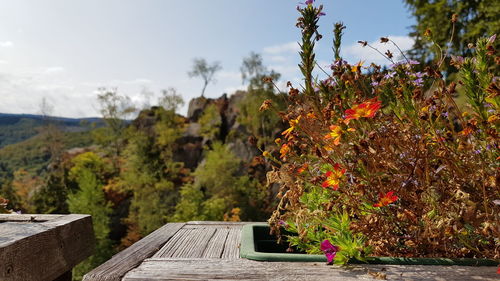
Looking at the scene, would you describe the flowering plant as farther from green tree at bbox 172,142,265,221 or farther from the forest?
green tree at bbox 172,142,265,221

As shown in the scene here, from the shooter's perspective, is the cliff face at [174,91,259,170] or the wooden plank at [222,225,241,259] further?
the cliff face at [174,91,259,170]

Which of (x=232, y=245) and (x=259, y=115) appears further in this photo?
(x=259, y=115)

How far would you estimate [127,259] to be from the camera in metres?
1.82

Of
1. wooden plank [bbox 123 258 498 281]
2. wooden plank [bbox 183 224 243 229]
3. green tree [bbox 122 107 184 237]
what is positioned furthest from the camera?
green tree [bbox 122 107 184 237]

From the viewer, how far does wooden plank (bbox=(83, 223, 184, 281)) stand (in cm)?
159

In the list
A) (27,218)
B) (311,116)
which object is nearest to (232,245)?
(311,116)

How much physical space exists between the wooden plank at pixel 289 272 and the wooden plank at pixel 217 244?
0.55ft

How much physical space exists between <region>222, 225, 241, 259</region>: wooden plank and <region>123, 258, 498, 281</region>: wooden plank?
14 cm

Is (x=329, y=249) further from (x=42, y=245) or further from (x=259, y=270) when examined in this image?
(x=42, y=245)

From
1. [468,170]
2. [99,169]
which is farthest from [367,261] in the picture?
[99,169]

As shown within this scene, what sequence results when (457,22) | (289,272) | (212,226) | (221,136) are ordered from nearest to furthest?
(289,272) < (212,226) < (457,22) < (221,136)

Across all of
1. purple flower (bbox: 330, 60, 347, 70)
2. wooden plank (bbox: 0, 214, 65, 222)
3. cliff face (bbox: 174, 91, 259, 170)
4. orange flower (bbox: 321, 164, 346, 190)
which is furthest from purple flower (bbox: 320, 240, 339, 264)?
cliff face (bbox: 174, 91, 259, 170)

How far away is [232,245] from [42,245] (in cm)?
94

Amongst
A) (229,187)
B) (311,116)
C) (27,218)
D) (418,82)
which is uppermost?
(418,82)
